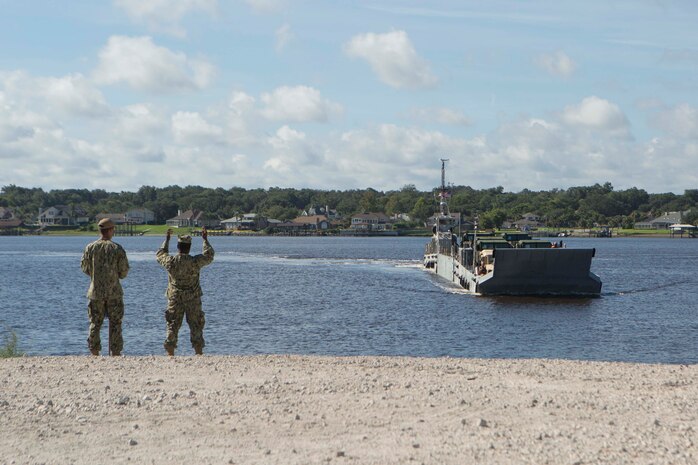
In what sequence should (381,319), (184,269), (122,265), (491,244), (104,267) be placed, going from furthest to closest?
(491,244), (381,319), (184,269), (122,265), (104,267)

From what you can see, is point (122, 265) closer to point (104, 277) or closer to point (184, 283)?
point (104, 277)

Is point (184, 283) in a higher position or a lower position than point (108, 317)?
higher

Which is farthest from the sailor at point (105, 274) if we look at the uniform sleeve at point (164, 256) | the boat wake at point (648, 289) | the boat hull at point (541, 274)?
the boat wake at point (648, 289)

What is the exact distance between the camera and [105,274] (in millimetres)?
15000

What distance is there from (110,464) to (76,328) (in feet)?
77.9

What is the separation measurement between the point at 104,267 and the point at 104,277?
6.8 inches

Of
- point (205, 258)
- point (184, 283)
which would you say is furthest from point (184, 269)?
point (205, 258)

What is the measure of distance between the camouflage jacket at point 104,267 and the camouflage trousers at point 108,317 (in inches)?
5.3

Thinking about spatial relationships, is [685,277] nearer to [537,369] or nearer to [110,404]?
[537,369]

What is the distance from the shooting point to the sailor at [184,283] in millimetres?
15312

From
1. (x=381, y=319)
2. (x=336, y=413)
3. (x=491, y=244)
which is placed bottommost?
(x=381, y=319)

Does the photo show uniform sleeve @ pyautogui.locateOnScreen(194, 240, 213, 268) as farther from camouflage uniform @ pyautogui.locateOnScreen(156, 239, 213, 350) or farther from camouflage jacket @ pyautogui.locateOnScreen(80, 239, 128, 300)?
camouflage jacket @ pyautogui.locateOnScreen(80, 239, 128, 300)

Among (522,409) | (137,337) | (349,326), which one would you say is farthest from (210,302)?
(522,409)

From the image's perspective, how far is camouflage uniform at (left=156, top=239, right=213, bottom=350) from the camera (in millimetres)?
15312
